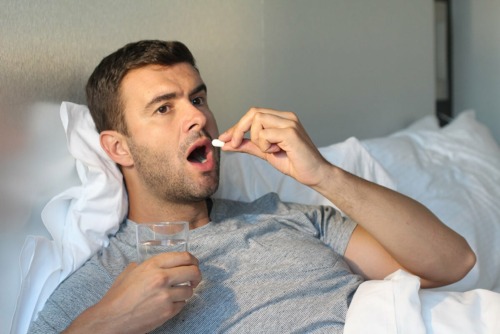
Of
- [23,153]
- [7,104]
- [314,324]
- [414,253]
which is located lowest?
[314,324]

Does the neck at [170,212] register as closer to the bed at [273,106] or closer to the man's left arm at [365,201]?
→ the bed at [273,106]

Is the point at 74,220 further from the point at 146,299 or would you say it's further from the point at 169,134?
the point at 146,299

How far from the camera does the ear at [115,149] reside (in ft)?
5.49

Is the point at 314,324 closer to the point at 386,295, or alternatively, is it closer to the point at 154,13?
the point at 386,295

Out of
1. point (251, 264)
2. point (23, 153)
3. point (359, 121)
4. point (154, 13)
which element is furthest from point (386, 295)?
point (359, 121)

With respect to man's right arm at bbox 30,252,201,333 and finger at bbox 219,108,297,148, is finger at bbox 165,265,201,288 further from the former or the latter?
finger at bbox 219,108,297,148

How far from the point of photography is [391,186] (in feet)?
6.79

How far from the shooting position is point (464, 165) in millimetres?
2289

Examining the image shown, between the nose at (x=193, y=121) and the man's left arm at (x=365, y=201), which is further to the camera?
the nose at (x=193, y=121)

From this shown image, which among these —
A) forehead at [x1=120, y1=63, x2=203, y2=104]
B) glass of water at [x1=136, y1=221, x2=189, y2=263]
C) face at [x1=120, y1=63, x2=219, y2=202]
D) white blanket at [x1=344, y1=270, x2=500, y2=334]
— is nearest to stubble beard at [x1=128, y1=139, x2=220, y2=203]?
face at [x1=120, y1=63, x2=219, y2=202]

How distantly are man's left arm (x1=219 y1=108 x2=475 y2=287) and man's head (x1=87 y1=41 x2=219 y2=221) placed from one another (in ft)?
0.42

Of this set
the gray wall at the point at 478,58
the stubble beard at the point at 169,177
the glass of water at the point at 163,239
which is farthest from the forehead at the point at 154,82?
the gray wall at the point at 478,58

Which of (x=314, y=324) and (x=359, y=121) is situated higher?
(x=359, y=121)

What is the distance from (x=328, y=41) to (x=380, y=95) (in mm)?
331
